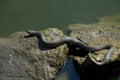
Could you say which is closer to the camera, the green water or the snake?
the snake

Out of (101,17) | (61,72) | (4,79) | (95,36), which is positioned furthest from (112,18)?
(4,79)

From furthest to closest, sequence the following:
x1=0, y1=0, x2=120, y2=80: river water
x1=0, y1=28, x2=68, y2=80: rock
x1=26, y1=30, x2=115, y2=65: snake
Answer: x1=0, y1=0, x2=120, y2=80: river water → x1=26, y1=30, x2=115, y2=65: snake → x1=0, y1=28, x2=68, y2=80: rock

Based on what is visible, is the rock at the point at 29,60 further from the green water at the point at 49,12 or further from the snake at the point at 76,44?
the green water at the point at 49,12

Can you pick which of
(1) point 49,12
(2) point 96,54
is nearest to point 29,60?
(2) point 96,54

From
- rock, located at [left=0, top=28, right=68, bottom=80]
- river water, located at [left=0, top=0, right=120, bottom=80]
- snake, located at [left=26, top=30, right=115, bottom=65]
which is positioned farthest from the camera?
river water, located at [left=0, top=0, right=120, bottom=80]

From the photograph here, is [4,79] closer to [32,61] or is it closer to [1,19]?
[32,61]

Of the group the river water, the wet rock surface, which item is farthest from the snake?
the river water

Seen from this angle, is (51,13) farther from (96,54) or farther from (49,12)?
(96,54)

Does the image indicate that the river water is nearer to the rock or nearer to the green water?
the green water
